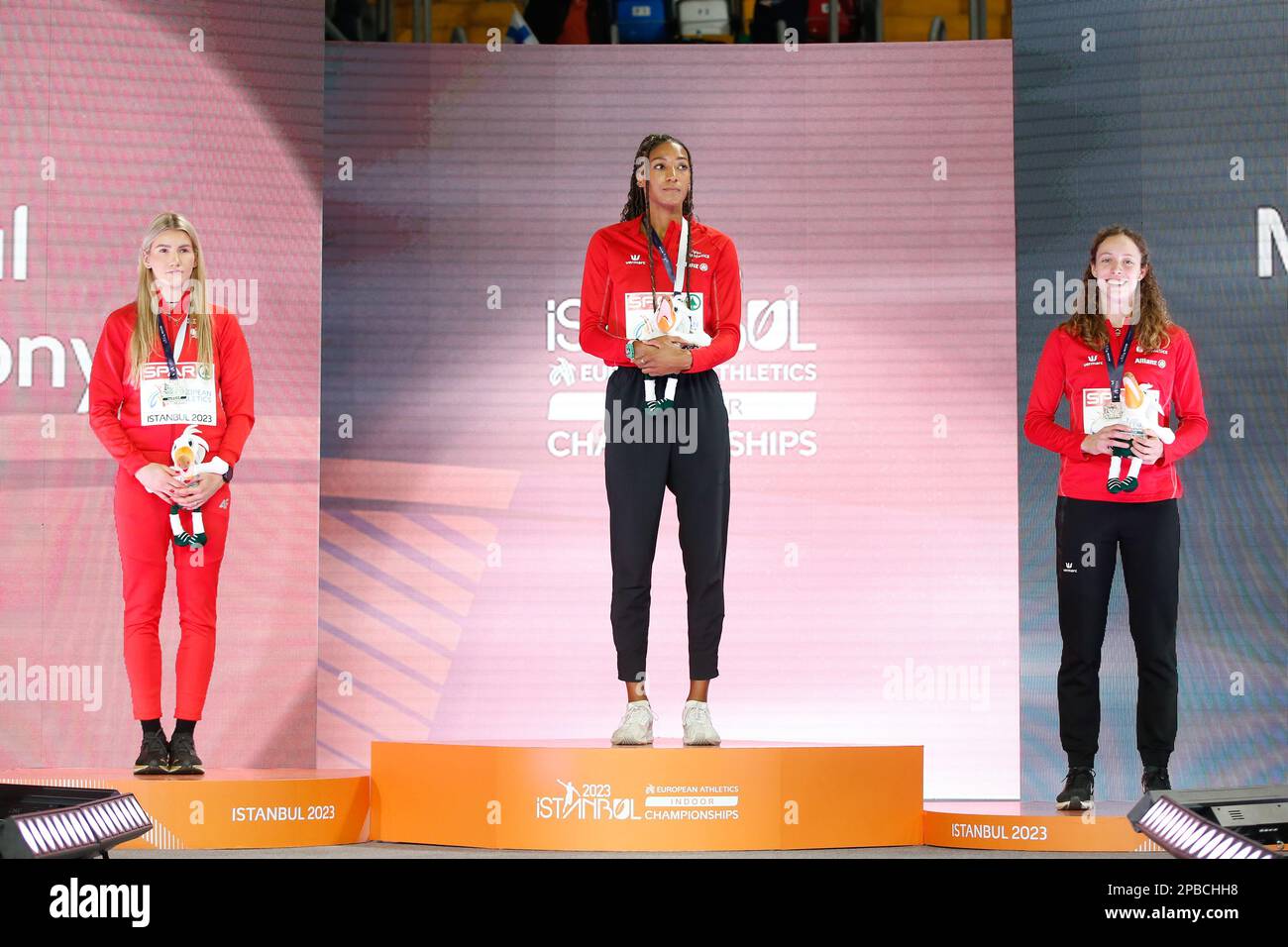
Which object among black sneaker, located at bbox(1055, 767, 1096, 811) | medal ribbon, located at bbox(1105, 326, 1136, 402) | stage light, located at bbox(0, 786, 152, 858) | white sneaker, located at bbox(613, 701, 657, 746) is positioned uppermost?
medal ribbon, located at bbox(1105, 326, 1136, 402)

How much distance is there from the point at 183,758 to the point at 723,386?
2.64 metres

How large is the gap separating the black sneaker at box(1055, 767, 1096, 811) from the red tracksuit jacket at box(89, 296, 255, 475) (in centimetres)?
292

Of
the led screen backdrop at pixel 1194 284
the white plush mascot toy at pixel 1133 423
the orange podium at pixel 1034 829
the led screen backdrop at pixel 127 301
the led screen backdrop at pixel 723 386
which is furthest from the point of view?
the led screen backdrop at pixel 723 386

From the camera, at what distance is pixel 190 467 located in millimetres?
5031

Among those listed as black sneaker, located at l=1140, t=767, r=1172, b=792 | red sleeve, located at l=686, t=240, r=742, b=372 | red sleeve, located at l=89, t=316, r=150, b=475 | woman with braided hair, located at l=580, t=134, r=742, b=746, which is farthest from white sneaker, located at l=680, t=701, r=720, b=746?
red sleeve, located at l=89, t=316, r=150, b=475

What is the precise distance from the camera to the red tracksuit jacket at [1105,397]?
492cm

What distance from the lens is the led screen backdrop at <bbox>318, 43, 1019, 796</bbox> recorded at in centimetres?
638

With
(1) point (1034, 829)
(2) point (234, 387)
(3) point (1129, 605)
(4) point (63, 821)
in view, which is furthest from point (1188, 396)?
(4) point (63, 821)

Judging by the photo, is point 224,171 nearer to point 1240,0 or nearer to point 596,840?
point 596,840

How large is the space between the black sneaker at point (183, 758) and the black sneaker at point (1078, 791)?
279 cm

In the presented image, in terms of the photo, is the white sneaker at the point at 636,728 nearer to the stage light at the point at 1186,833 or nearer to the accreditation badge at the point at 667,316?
the accreditation badge at the point at 667,316

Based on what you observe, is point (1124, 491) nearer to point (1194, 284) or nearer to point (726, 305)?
point (726, 305)

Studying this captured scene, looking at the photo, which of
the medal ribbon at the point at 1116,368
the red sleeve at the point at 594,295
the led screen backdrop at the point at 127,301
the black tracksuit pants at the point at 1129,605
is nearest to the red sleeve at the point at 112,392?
the led screen backdrop at the point at 127,301

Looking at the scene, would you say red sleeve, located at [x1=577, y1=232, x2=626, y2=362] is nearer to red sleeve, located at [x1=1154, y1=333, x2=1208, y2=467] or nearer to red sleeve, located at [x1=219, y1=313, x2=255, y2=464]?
red sleeve, located at [x1=219, y1=313, x2=255, y2=464]
